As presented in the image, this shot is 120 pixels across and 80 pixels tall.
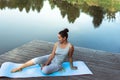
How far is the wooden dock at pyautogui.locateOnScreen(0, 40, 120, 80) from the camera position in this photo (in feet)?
23.3

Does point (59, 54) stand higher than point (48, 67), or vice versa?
point (59, 54)

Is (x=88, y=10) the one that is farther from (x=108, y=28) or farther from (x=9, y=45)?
(x=9, y=45)

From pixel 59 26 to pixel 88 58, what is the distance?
41.2 ft

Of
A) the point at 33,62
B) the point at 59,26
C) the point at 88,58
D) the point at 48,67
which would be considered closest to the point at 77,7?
the point at 59,26

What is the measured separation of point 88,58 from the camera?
27.6 ft

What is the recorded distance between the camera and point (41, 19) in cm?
2314

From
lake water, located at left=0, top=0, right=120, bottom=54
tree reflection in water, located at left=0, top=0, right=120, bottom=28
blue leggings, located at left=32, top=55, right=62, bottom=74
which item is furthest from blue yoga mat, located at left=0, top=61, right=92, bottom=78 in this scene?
tree reflection in water, located at left=0, top=0, right=120, bottom=28

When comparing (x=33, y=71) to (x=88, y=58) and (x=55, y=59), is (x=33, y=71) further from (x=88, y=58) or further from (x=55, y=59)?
(x=88, y=58)

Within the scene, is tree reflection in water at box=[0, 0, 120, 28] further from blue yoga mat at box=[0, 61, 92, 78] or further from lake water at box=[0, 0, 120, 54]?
blue yoga mat at box=[0, 61, 92, 78]

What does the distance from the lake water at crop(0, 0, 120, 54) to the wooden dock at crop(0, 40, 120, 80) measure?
17.2 ft

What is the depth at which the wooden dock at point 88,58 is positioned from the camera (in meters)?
7.09

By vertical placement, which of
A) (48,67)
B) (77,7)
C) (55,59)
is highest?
(55,59)

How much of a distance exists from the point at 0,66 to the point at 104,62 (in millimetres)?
2710

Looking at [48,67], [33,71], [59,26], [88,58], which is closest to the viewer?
[48,67]
